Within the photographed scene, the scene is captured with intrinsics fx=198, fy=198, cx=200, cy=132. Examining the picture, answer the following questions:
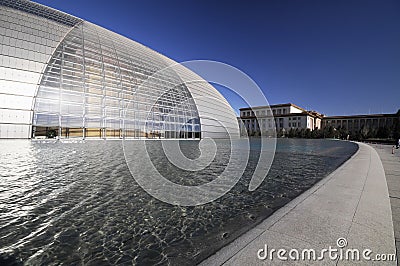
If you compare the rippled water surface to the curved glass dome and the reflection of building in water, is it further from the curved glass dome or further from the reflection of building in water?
the reflection of building in water

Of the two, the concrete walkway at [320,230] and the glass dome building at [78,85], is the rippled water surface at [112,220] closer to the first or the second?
the concrete walkway at [320,230]

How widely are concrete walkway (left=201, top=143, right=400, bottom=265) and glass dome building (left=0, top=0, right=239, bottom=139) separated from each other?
25.2 meters

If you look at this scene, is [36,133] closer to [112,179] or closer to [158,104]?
[158,104]

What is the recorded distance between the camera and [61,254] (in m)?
2.75

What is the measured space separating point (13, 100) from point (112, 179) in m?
21.1

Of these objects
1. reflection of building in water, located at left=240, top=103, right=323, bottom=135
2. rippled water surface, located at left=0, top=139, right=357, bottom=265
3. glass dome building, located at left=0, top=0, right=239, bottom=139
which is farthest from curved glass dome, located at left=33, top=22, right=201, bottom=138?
reflection of building in water, located at left=240, top=103, right=323, bottom=135

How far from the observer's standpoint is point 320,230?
2.89 m

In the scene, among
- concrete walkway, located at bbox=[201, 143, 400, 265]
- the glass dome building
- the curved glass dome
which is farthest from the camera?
the curved glass dome

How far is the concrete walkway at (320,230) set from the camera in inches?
91.4

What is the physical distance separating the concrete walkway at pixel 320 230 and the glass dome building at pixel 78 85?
25.2 meters

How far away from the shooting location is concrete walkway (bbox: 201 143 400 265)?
2.32 meters

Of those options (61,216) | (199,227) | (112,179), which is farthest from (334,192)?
(112,179)

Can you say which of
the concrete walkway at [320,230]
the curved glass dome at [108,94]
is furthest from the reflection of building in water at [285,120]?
the concrete walkway at [320,230]

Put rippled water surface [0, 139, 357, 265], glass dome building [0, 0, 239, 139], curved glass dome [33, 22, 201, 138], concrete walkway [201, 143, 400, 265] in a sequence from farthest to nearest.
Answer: curved glass dome [33, 22, 201, 138], glass dome building [0, 0, 239, 139], rippled water surface [0, 139, 357, 265], concrete walkway [201, 143, 400, 265]
